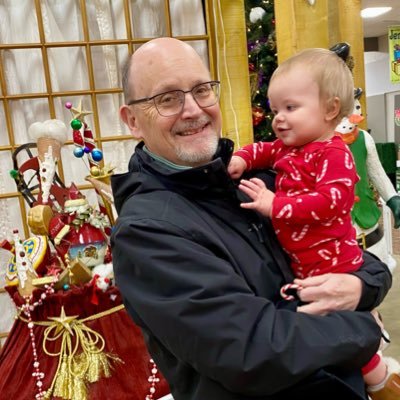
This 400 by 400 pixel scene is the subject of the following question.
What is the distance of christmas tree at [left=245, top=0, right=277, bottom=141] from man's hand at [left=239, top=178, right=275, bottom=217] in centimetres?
214

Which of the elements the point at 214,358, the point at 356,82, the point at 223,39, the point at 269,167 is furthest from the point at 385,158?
the point at 214,358

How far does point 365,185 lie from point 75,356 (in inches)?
69.2

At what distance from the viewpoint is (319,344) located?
2.54 ft

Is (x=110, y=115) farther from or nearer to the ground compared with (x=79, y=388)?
farther from the ground

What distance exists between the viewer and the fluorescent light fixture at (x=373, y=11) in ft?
20.4

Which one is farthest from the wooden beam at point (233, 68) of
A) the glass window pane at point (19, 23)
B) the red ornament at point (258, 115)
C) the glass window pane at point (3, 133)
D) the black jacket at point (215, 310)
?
the black jacket at point (215, 310)

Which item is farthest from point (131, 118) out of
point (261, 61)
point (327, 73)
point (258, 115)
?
point (261, 61)

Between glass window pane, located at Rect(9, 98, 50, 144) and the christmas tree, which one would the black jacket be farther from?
the christmas tree

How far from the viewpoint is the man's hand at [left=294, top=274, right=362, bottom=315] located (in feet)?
2.96

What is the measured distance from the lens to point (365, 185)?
252 cm

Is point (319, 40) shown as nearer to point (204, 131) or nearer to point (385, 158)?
point (204, 131)

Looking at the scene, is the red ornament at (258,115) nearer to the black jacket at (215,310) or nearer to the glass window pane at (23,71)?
the glass window pane at (23,71)

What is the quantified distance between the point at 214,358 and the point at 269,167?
25.2 inches

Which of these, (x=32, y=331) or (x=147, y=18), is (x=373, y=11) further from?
(x=32, y=331)
